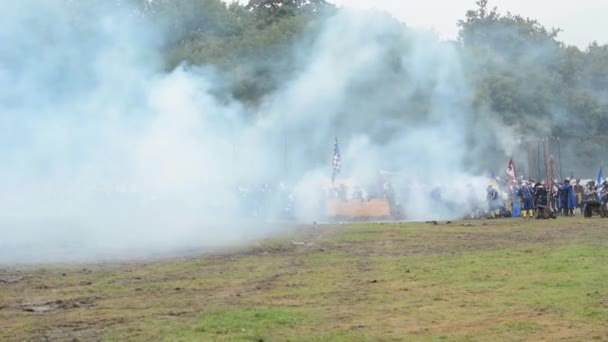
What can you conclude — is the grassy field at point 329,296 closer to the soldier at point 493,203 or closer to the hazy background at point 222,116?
the hazy background at point 222,116

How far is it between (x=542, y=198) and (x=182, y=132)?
623 inches

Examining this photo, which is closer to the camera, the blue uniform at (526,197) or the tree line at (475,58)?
the blue uniform at (526,197)

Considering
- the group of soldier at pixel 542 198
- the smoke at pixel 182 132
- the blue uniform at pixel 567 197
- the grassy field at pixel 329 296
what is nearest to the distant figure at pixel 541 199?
the group of soldier at pixel 542 198

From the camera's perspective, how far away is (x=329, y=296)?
535 inches

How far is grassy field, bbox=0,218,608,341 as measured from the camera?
10578 millimetres

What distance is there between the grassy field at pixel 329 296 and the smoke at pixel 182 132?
14.3ft

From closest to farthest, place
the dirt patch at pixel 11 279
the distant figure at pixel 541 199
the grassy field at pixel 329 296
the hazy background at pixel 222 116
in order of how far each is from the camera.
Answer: the grassy field at pixel 329 296
the dirt patch at pixel 11 279
the hazy background at pixel 222 116
the distant figure at pixel 541 199

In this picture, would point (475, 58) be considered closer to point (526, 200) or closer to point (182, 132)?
point (526, 200)

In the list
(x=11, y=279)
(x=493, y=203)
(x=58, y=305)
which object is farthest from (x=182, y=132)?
(x=58, y=305)

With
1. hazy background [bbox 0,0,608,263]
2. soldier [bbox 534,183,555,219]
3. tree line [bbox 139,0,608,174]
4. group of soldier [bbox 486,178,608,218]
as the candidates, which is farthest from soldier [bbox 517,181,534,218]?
tree line [bbox 139,0,608,174]

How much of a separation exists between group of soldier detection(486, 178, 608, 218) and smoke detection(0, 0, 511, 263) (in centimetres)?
180

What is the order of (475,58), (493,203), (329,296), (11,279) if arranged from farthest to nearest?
(475,58), (493,203), (11,279), (329,296)

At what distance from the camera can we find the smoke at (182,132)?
28188mm

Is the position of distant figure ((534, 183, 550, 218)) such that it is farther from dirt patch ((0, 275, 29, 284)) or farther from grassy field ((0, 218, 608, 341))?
dirt patch ((0, 275, 29, 284))
